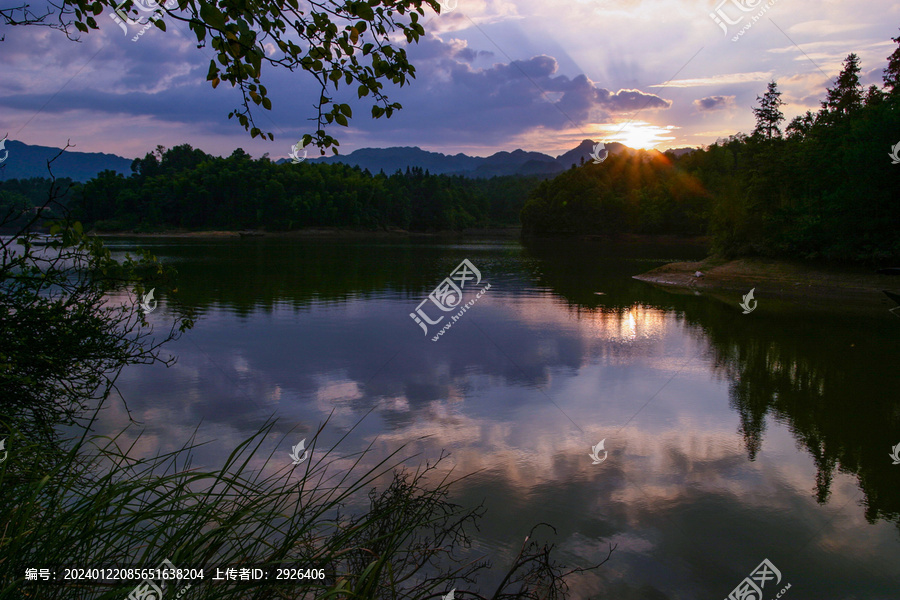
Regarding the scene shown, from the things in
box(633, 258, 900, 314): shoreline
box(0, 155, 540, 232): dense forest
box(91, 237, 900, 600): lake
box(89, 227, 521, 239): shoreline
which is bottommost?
box(91, 237, 900, 600): lake

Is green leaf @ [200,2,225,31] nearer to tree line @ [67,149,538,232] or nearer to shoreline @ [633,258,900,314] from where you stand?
shoreline @ [633,258,900,314]

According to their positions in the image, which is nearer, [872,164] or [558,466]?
[558,466]

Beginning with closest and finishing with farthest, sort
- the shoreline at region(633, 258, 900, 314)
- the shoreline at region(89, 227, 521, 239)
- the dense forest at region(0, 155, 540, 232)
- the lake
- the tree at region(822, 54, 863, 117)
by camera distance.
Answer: the lake, the shoreline at region(633, 258, 900, 314), the tree at region(822, 54, 863, 117), the shoreline at region(89, 227, 521, 239), the dense forest at region(0, 155, 540, 232)

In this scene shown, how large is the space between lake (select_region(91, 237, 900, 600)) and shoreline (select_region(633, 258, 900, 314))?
15.1 feet

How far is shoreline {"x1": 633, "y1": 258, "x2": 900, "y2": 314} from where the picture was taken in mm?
24688

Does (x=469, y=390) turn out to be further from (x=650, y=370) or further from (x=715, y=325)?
(x=715, y=325)

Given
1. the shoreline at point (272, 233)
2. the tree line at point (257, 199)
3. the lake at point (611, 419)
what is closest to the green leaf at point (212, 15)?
the lake at point (611, 419)

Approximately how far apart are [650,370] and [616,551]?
8.02 m

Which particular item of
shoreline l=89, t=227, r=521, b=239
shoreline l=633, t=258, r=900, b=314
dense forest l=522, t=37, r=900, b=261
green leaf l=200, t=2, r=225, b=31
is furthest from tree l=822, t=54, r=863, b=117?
shoreline l=89, t=227, r=521, b=239

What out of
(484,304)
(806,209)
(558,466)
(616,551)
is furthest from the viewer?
(806,209)

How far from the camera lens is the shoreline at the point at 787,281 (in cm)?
2469

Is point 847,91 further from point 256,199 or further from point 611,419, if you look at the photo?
point 256,199

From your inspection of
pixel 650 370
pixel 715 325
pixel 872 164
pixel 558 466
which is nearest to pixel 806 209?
pixel 872 164

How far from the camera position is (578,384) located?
1166cm
